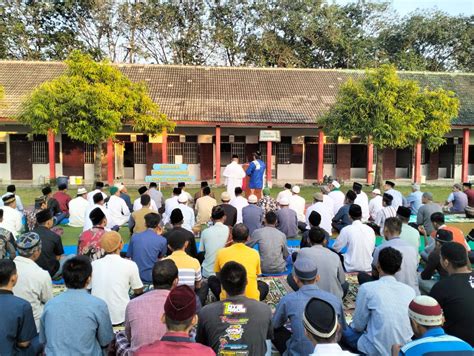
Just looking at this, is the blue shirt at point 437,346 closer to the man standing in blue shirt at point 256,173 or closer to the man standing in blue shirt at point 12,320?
the man standing in blue shirt at point 12,320

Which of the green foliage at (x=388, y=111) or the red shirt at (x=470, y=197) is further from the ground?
the green foliage at (x=388, y=111)

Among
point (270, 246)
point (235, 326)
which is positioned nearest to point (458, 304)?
point (235, 326)

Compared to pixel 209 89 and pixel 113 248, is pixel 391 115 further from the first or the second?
pixel 113 248

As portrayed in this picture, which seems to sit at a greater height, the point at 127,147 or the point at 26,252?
the point at 127,147

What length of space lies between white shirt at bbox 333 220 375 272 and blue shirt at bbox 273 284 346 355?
2407mm

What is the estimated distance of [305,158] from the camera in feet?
67.8

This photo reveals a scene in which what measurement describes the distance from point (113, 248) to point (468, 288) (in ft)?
10.8

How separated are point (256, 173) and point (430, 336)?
9.90m

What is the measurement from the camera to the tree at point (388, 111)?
47.4 feet

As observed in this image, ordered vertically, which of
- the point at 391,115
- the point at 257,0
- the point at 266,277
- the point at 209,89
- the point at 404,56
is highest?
the point at 257,0

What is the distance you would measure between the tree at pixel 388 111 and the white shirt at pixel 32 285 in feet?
40.7

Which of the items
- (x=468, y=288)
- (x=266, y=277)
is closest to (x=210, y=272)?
(x=266, y=277)

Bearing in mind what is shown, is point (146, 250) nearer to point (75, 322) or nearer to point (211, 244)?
point (211, 244)

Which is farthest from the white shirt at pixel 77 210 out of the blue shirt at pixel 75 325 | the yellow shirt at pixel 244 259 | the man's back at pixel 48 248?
the blue shirt at pixel 75 325
